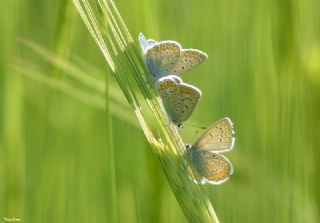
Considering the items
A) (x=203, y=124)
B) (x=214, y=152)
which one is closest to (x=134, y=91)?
(x=214, y=152)

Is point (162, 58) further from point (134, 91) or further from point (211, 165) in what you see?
point (134, 91)

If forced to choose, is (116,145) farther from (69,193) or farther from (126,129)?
(69,193)

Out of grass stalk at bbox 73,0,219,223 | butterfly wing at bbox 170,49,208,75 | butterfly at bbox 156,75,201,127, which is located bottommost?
grass stalk at bbox 73,0,219,223

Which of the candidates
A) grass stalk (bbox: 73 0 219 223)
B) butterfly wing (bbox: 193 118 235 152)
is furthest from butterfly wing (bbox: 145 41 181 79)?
grass stalk (bbox: 73 0 219 223)

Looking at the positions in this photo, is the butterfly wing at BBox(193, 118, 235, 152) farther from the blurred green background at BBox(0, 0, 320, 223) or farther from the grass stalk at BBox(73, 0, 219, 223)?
the grass stalk at BBox(73, 0, 219, 223)

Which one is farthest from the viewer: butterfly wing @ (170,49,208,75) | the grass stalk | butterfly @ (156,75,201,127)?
butterfly wing @ (170,49,208,75)

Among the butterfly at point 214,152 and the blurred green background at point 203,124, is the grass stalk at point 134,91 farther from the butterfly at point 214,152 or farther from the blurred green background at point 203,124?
the butterfly at point 214,152

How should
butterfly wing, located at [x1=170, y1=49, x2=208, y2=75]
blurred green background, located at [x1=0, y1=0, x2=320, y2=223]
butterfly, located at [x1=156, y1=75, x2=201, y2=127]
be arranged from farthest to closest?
1. butterfly wing, located at [x1=170, y1=49, x2=208, y2=75]
2. butterfly, located at [x1=156, y1=75, x2=201, y2=127]
3. blurred green background, located at [x1=0, y1=0, x2=320, y2=223]
